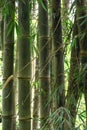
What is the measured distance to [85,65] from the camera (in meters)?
1.28

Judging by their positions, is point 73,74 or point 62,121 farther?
point 73,74

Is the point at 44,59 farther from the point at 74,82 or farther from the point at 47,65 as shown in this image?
the point at 74,82

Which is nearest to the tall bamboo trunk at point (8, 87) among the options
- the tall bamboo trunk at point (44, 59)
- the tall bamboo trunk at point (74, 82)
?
the tall bamboo trunk at point (44, 59)

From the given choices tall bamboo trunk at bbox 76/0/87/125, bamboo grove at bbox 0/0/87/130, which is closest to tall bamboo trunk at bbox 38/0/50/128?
bamboo grove at bbox 0/0/87/130

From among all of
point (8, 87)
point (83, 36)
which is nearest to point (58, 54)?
point (83, 36)

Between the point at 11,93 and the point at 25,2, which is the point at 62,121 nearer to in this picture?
the point at 11,93

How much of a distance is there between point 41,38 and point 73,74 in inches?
10.0

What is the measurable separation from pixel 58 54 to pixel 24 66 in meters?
0.16

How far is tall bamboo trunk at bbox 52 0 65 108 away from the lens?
138 cm

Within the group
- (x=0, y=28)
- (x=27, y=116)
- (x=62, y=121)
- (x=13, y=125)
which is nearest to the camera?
(x=62, y=121)

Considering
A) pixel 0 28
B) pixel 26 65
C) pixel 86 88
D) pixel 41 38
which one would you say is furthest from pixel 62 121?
pixel 0 28

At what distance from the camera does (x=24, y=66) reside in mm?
1364

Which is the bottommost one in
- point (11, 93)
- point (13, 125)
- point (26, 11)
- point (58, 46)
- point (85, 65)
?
point (13, 125)

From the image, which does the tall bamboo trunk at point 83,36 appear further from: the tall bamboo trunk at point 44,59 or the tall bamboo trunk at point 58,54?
the tall bamboo trunk at point 44,59
